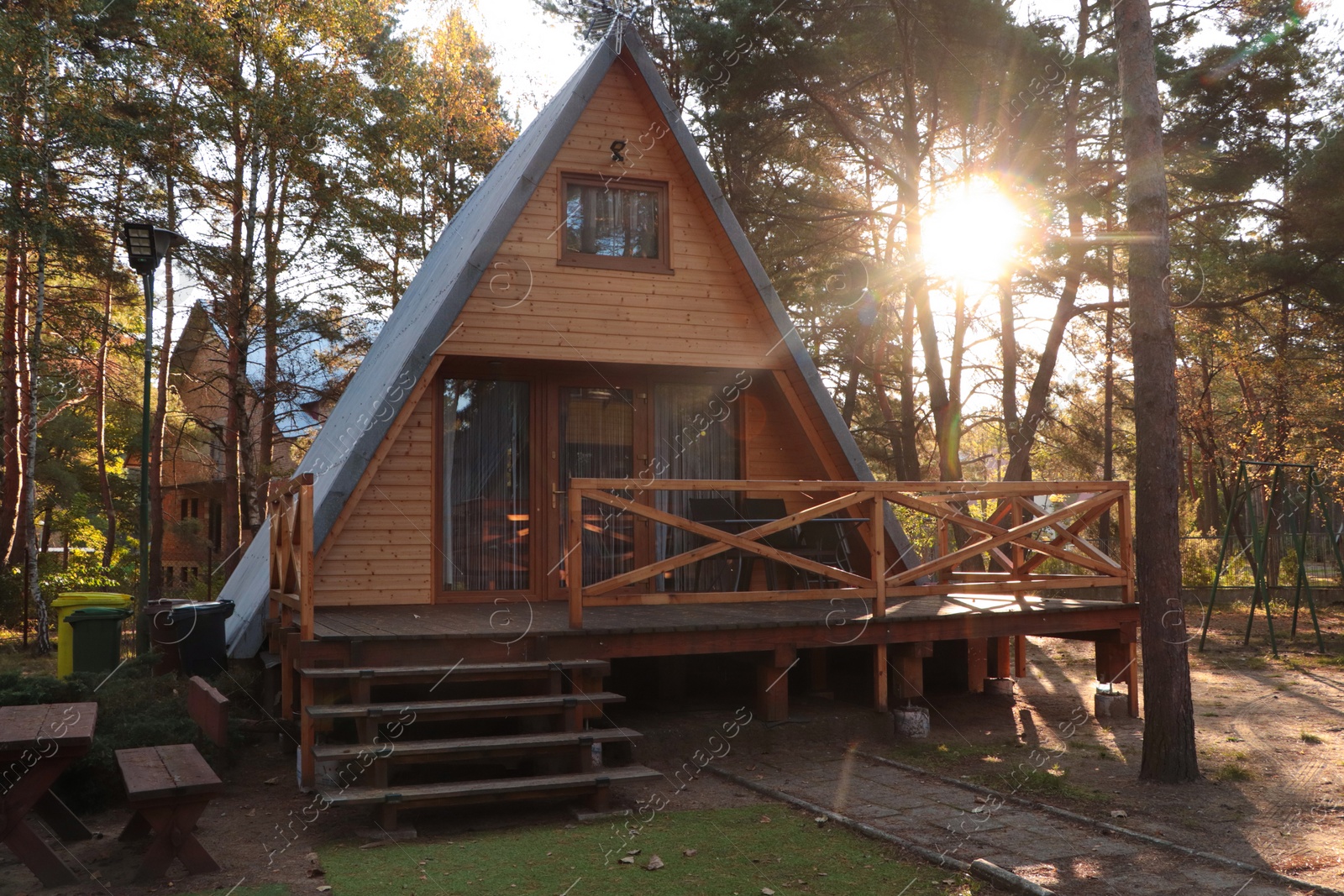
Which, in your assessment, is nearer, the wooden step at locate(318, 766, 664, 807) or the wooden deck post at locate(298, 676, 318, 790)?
the wooden step at locate(318, 766, 664, 807)

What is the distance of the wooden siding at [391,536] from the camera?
8.89 meters

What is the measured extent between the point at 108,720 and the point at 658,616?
387cm

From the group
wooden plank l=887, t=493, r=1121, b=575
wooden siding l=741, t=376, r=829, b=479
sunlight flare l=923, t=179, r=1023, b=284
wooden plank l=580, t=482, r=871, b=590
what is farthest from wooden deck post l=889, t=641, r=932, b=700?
sunlight flare l=923, t=179, r=1023, b=284

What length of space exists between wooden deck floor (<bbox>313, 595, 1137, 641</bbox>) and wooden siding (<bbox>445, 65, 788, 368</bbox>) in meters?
2.29

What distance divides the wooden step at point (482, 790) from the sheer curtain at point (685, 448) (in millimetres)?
4089

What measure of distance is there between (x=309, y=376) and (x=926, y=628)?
49.2 feet

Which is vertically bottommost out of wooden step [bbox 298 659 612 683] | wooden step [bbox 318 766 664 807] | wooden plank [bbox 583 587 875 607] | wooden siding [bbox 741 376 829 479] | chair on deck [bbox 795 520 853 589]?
wooden step [bbox 318 766 664 807]

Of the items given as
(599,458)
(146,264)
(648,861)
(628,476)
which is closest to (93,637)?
(146,264)

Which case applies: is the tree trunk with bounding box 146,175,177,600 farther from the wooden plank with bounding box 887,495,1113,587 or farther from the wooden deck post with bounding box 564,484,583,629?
the wooden plank with bounding box 887,495,1113,587

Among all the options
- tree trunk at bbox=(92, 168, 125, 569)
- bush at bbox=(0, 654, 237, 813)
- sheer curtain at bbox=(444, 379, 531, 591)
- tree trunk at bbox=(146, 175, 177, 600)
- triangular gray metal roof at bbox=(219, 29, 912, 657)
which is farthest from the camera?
tree trunk at bbox=(146, 175, 177, 600)

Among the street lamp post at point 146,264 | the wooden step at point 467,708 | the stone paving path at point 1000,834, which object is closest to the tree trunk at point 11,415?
the street lamp post at point 146,264

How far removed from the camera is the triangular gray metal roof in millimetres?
8609

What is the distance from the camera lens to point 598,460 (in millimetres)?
10023

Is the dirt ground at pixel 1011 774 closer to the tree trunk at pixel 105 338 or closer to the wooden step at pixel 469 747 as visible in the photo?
the wooden step at pixel 469 747
